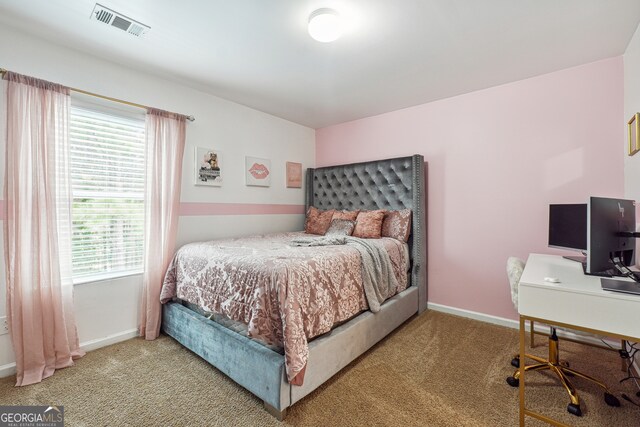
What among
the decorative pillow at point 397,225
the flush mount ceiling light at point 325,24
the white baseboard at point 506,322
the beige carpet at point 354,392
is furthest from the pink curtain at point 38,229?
the white baseboard at point 506,322

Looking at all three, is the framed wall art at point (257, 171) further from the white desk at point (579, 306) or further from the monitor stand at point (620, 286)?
the monitor stand at point (620, 286)

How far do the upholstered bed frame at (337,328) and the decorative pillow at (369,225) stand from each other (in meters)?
0.30

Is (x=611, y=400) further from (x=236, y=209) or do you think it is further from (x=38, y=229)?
(x=38, y=229)

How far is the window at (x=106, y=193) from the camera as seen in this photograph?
2262 millimetres

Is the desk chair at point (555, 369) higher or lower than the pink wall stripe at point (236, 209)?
lower

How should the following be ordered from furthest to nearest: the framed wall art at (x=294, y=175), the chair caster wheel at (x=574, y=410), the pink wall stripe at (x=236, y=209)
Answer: the framed wall art at (x=294, y=175), the pink wall stripe at (x=236, y=209), the chair caster wheel at (x=574, y=410)

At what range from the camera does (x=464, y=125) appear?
9.87 ft

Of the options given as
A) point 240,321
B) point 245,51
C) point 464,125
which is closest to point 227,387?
point 240,321

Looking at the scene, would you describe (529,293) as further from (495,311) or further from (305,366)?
(495,311)

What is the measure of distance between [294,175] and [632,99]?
336 cm

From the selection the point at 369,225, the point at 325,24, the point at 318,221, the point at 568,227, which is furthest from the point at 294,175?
the point at 568,227

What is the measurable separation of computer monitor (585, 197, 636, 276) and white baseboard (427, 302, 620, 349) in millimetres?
1299

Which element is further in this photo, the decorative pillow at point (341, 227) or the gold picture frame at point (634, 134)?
the decorative pillow at point (341, 227)

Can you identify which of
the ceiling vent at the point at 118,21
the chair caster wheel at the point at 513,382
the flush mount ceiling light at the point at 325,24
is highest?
the ceiling vent at the point at 118,21
